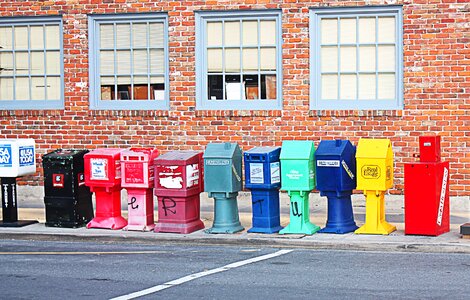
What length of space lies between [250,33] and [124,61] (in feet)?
8.11

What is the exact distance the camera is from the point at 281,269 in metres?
11.0

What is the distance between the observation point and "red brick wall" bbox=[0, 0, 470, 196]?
1597 cm

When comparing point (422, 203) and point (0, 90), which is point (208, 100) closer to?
point (0, 90)

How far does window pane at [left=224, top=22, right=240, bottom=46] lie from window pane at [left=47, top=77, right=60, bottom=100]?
3427mm

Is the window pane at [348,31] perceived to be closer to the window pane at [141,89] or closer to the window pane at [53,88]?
the window pane at [141,89]

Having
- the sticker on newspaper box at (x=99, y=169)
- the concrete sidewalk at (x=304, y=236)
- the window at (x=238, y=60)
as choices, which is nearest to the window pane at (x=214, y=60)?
the window at (x=238, y=60)

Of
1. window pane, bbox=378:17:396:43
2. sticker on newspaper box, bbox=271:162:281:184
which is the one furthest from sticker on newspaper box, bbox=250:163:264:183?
window pane, bbox=378:17:396:43

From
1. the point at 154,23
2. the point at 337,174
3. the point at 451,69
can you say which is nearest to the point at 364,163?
the point at 337,174

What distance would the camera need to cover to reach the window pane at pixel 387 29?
16344 millimetres

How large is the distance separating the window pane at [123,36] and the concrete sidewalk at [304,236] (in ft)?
10.8

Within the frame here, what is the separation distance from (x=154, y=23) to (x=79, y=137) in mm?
2566

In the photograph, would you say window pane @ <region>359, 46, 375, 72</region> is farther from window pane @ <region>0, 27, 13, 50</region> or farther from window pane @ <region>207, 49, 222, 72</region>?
window pane @ <region>0, 27, 13, 50</region>

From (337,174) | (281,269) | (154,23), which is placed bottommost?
(281,269)

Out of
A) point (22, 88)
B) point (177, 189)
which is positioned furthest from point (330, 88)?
point (22, 88)
